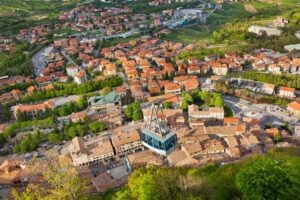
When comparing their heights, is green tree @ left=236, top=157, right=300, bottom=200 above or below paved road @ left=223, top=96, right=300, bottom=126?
above

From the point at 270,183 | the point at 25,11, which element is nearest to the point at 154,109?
the point at 270,183

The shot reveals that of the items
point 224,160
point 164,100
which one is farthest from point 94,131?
point 224,160

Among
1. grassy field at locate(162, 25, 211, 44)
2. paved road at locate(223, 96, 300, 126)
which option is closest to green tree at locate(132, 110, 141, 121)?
paved road at locate(223, 96, 300, 126)

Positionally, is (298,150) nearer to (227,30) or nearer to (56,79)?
(56,79)

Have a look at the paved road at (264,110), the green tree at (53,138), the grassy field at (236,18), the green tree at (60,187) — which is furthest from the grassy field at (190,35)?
the green tree at (60,187)

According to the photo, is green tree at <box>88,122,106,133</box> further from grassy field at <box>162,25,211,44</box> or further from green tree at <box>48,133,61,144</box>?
grassy field at <box>162,25,211,44</box>
